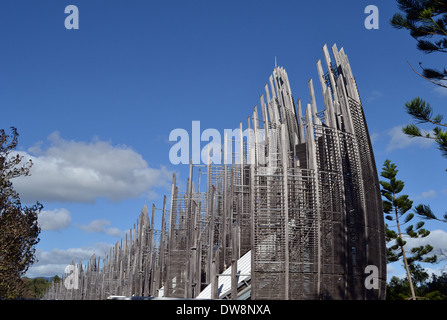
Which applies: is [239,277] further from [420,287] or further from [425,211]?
[420,287]

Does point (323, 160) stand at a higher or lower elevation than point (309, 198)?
higher

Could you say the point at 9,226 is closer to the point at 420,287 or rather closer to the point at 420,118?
the point at 420,118

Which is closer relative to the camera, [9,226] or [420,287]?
[9,226]

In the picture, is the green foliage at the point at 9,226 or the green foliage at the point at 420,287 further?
the green foliage at the point at 420,287

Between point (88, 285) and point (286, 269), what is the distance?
46.9 m

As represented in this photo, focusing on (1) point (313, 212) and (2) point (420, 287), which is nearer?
(1) point (313, 212)

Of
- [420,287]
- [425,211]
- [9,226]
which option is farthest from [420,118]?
[420,287]

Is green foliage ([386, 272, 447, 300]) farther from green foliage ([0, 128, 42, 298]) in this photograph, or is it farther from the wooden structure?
green foliage ([0, 128, 42, 298])

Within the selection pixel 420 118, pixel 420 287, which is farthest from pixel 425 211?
pixel 420 287

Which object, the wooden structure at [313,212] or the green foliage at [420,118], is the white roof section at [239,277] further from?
the green foliage at [420,118]

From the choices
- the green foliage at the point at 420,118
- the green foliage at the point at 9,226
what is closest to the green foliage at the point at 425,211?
the green foliage at the point at 420,118

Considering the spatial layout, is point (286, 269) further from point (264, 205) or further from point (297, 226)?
point (264, 205)
